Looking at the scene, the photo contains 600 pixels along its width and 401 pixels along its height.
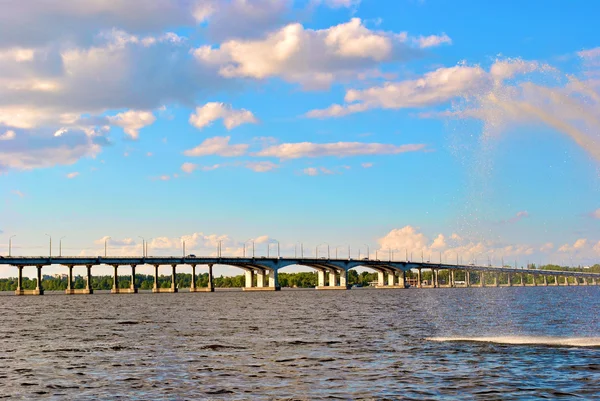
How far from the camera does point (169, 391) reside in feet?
94.7

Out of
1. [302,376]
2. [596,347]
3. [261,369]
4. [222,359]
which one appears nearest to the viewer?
[302,376]

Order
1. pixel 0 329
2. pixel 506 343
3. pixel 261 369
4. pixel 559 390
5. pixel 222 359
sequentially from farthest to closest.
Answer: pixel 0 329 → pixel 506 343 → pixel 222 359 → pixel 261 369 → pixel 559 390

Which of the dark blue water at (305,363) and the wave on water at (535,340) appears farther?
the wave on water at (535,340)

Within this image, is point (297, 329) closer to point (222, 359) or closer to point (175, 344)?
point (175, 344)

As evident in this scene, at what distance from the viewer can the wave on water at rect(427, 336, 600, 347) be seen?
4450 centimetres

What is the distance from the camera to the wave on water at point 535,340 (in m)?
44.5

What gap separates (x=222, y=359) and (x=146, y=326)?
30624 millimetres

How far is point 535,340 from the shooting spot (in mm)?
47531

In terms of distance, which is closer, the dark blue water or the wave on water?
the dark blue water

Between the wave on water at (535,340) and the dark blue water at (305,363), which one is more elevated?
the dark blue water at (305,363)

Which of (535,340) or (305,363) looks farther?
(535,340)

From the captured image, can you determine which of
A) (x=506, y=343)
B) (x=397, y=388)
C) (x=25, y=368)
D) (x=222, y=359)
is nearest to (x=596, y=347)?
(x=506, y=343)

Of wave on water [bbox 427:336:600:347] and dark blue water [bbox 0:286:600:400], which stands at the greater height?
dark blue water [bbox 0:286:600:400]

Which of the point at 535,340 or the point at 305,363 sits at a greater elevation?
the point at 305,363
